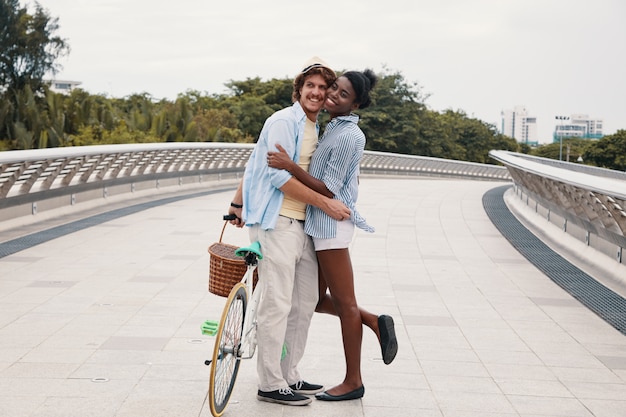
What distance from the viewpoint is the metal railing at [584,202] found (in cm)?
798

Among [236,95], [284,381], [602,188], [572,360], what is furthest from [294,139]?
[236,95]

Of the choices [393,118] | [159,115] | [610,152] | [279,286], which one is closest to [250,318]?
[279,286]

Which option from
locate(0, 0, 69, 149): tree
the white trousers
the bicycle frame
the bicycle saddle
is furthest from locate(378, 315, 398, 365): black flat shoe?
locate(0, 0, 69, 149): tree

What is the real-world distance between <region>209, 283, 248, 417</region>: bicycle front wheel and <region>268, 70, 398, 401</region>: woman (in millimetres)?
468

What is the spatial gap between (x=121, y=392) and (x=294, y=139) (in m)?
1.60

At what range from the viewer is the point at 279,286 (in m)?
4.48

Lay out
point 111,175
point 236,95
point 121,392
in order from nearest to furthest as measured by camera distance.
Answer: point 121,392
point 111,175
point 236,95

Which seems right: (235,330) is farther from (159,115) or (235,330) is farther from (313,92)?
(159,115)

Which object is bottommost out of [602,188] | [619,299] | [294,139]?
[619,299]

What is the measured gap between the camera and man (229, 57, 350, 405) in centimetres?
438

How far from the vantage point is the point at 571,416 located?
15.0 feet

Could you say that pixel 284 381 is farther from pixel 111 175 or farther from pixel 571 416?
pixel 111 175

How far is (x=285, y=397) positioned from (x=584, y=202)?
18.9 ft

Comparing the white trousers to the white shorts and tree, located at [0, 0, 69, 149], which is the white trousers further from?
tree, located at [0, 0, 69, 149]
